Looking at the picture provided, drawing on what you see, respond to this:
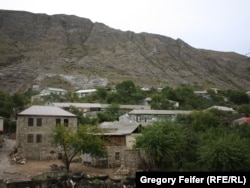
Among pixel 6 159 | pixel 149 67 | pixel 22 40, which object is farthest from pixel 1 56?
pixel 6 159

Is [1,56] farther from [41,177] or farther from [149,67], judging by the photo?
[41,177]

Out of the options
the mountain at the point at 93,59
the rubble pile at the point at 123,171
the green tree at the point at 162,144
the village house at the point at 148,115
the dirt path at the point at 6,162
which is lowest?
the rubble pile at the point at 123,171

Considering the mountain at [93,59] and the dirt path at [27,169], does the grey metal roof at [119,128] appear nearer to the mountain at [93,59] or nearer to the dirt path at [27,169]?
the dirt path at [27,169]

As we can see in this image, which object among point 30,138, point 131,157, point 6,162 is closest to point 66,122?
point 30,138

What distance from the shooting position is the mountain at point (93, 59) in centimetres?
11219

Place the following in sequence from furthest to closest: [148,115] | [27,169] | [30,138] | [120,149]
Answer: [148,115] → [30,138] → [120,149] → [27,169]

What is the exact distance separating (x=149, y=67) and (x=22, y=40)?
66.0 meters

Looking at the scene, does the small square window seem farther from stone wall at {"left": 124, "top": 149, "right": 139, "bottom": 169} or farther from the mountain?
the mountain

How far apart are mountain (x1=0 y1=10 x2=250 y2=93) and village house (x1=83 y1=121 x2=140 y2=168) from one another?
68.6 metres

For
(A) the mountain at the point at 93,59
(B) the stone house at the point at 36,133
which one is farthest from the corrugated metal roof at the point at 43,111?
(A) the mountain at the point at 93,59

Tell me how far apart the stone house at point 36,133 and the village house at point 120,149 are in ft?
14.4

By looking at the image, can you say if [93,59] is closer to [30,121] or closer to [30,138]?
[30,121]

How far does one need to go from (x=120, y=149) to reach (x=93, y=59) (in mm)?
106164

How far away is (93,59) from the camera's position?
13688cm
